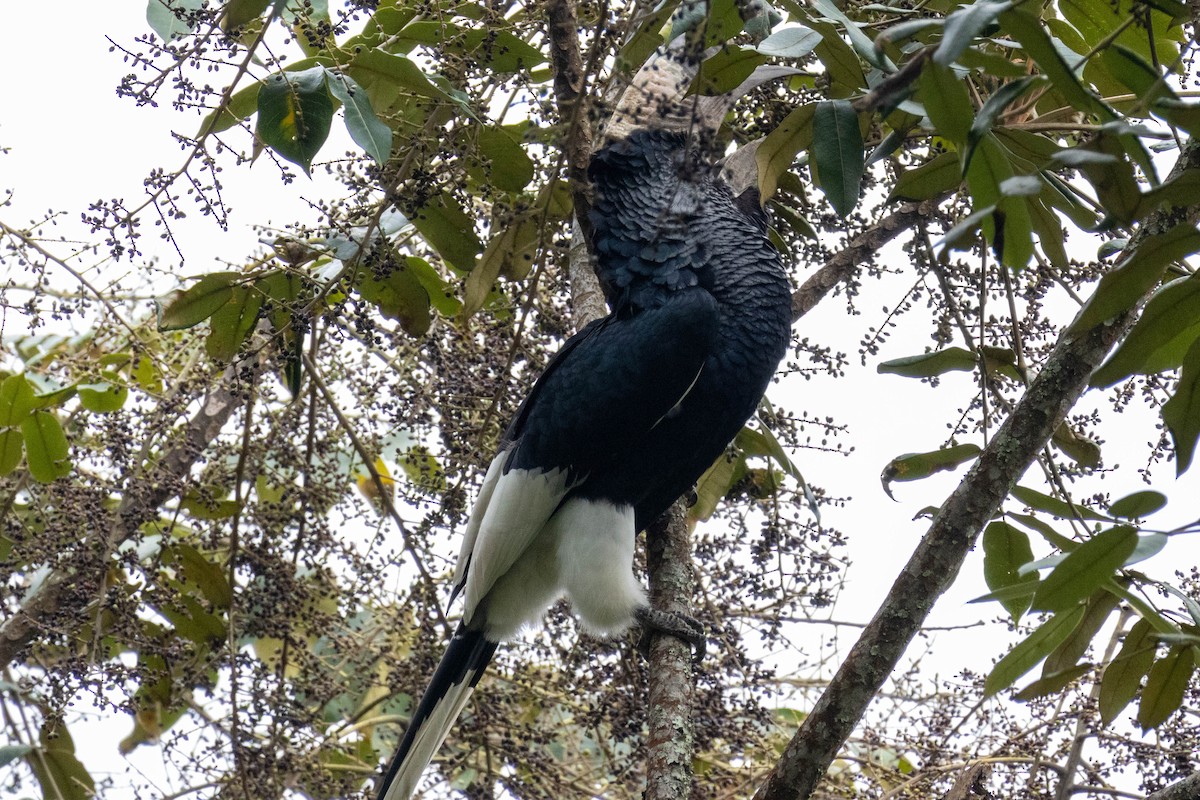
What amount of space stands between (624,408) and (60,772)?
3.55 feet

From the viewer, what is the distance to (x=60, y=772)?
1758 mm

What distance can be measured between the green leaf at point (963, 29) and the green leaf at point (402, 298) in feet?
3.20

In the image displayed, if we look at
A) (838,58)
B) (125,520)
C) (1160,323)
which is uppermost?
(838,58)

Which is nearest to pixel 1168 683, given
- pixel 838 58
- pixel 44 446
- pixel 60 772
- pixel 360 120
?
pixel 838 58

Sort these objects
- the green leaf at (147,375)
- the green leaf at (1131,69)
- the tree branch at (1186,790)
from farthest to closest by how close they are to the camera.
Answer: the green leaf at (147,375) < the tree branch at (1186,790) < the green leaf at (1131,69)

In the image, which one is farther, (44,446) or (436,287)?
(436,287)

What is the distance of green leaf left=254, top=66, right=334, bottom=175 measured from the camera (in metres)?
1.24

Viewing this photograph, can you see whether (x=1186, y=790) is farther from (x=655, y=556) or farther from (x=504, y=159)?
(x=504, y=159)

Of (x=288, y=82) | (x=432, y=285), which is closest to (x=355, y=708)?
(x=432, y=285)

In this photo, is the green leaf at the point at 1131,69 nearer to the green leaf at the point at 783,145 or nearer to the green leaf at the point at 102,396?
the green leaf at the point at 783,145

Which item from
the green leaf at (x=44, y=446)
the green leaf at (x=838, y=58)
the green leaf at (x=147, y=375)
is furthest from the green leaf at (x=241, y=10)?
the green leaf at (x=147, y=375)

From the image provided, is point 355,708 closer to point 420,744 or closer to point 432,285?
point 420,744

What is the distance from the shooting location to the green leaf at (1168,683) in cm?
122

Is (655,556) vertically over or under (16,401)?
over
